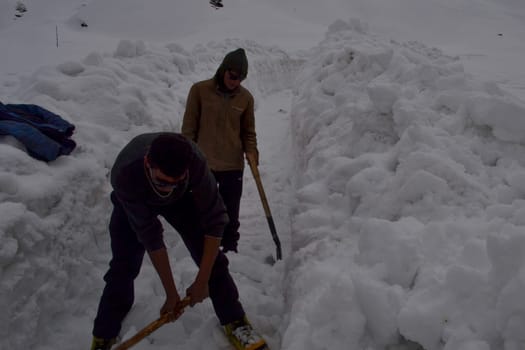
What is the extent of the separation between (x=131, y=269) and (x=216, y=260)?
0.61m

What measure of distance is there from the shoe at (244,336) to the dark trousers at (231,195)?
1.17 metres

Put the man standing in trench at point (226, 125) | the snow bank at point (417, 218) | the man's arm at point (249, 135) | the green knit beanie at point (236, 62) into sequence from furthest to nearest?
the man's arm at point (249, 135) < the man standing in trench at point (226, 125) < the green knit beanie at point (236, 62) < the snow bank at point (417, 218)

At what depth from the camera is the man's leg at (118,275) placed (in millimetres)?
2748

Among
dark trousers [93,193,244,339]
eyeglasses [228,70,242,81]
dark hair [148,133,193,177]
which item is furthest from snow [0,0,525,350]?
eyeglasses [228,70,242,81]

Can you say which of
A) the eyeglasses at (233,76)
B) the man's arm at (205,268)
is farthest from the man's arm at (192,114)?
the man's arm at (205,268)

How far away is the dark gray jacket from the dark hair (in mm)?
290

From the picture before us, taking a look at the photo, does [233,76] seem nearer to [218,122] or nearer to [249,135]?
[218,122]

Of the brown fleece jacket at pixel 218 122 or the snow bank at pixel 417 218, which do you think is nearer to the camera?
the snow bank at pixel 417 218

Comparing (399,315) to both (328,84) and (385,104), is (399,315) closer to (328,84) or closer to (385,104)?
(385,104)

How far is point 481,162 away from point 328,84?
348cm

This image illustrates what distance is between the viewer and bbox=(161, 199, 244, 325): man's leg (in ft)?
8.87

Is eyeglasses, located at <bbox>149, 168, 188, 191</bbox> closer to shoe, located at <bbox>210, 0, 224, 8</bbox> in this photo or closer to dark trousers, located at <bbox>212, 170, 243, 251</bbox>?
dark trousers, located at <bbox>212, 170, 243, 251</bbox>

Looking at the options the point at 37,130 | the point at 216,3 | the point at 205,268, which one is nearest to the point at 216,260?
the point at 205,268

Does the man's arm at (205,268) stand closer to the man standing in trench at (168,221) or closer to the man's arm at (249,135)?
the man standing in trench at (168,221)
